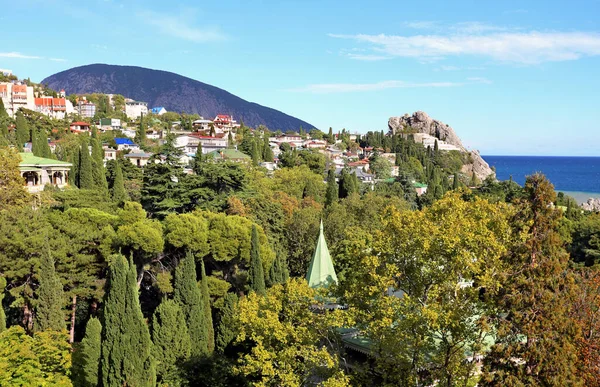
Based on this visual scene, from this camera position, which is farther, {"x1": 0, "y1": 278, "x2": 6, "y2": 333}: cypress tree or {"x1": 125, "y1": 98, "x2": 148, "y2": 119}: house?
{"x1": 125, "y1": 98, "x2": 148, "y2": 119}: house

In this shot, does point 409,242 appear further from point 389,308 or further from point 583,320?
point 583,320

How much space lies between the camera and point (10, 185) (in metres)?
30.7

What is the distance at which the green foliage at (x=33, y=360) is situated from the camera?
16.0 m

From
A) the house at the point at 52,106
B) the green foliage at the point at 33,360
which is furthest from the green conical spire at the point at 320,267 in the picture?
the house at the point at 52,106

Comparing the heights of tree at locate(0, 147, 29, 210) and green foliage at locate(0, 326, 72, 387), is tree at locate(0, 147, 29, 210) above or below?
above

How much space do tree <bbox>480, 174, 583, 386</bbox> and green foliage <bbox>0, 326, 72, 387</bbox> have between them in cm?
1390

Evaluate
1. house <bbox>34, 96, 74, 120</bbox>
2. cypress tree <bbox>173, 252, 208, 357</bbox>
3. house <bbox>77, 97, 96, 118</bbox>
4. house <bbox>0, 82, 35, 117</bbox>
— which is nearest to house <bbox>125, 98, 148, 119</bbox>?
house <bbox>77, 97, 96, 118</bbox>

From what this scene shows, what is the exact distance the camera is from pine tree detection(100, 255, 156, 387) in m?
17.0

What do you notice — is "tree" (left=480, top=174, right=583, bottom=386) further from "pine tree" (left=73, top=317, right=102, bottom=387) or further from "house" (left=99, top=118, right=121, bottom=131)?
"house" (left=99, top=118, right=121, bottom=131)

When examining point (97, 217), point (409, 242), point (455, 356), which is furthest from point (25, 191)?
point (455, 356)

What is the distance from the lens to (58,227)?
26.9 meters

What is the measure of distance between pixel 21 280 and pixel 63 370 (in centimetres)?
901

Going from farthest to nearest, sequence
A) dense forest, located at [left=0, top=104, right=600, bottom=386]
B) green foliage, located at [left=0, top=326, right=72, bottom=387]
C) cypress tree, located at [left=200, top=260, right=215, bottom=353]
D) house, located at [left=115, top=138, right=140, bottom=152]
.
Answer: house, located at [left=115, top=138, right=140, bottom=152] < cypress tree, located at [left=200, top=260, right=215, bottom=353] < green foliage, located at [left=0, top=326, right=72, bottom=387] < dense forest, located at [left=0, top=104, right=600, bottom=386]

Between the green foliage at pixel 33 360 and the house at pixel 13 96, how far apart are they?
98415 millimetres
